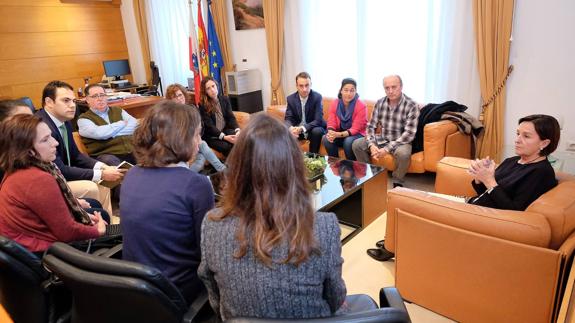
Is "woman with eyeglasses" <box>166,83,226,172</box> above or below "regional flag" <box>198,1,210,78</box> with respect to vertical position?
below

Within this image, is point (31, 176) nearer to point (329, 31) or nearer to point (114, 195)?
point (114, 195)

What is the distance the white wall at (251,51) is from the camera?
5.14m

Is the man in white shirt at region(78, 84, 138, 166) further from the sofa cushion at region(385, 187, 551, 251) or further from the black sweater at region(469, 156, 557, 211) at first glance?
the black sweater at region(469, 156, 557, 211)

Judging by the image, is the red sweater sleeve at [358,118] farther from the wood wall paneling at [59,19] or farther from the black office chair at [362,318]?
the wood wall paneling at [59,19]

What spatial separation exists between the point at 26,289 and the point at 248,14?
4561mm

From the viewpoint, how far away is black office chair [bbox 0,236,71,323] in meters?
1.16

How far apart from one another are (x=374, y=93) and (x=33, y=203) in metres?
3.54

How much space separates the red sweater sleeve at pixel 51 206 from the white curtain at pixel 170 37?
498 cm

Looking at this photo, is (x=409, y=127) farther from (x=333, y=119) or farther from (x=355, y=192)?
(x=355, y=192)

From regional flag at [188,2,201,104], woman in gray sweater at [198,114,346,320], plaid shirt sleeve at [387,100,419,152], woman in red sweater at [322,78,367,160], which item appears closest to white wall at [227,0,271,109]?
regional flag at [188,2,201,104]

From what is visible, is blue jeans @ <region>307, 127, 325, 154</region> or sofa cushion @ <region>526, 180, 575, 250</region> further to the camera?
blue jeans @ <region>307, 127, 325, 154</region>

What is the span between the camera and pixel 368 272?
2182 mm

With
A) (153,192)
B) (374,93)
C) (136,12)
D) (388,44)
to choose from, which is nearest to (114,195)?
(153,192)

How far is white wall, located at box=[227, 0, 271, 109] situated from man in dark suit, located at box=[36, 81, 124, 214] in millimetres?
2938
